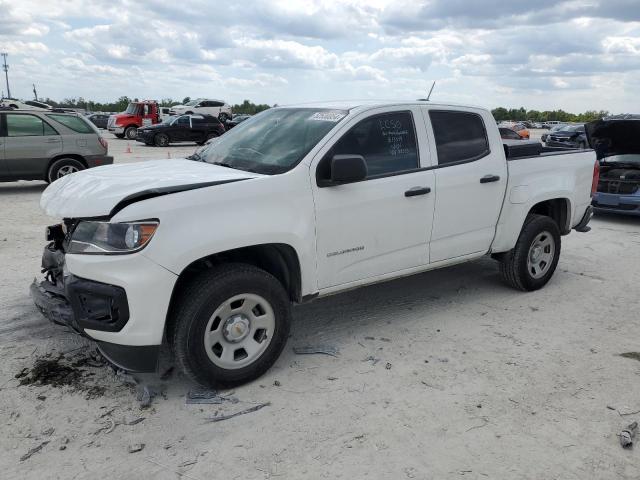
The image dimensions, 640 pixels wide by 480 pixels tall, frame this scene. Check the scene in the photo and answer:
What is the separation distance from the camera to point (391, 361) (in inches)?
157

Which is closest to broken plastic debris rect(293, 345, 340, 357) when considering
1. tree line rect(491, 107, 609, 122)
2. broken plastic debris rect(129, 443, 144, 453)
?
broken plastic debris rect(129, 443, 144, 453)

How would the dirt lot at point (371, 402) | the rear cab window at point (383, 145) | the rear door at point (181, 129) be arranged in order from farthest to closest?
the rear door at point (181, 129)
the rear cab window at point (383, 145)
the dirt lot at point (371, 402)

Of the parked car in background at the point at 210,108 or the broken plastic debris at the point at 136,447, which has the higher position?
the parked car in background at the point at 210,108

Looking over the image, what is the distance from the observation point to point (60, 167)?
11.0 m

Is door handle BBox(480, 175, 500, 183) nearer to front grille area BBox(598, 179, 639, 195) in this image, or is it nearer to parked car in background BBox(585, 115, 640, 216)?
Answer: parked car in background BBox(585, 115, 640, 216)

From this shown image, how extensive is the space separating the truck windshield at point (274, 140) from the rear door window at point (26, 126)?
7579 mm

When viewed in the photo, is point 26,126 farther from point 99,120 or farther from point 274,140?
point 99,120

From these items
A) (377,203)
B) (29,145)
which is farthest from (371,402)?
(29,145)

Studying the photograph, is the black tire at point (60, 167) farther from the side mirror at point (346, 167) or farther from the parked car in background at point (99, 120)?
the parked car in background at point (99, 120)

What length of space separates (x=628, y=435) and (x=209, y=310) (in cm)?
247

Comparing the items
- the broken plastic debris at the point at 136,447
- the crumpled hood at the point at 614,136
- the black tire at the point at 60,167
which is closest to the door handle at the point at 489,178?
→ the broken plastic debris at the point at 136,447

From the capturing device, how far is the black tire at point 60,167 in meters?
10.9

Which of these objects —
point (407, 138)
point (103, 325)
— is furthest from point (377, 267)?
point (103, 325)

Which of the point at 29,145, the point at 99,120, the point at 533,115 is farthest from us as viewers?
→ the point at 533,115
